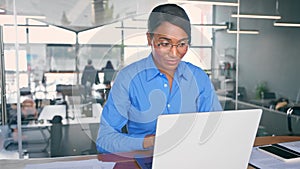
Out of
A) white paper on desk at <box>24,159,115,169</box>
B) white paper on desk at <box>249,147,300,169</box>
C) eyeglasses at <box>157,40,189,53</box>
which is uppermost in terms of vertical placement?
eyeglasses at <box>157,40,189,53</box>

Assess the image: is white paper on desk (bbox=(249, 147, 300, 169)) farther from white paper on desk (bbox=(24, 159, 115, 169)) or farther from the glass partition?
the glass partition

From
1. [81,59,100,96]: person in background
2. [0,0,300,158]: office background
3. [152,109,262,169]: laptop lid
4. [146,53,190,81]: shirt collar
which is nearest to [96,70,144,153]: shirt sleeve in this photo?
[146,53,190,81]: shirt collar

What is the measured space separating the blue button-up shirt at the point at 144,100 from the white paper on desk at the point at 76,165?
0.15 metres

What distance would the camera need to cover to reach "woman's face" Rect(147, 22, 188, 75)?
1.47 meters

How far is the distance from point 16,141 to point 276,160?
11.0 feet

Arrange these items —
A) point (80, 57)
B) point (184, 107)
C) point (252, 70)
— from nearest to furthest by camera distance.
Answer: point (184, 107)
point (80, 57)
point (252, 70)

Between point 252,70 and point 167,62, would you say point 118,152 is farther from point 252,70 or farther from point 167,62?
point 252,70

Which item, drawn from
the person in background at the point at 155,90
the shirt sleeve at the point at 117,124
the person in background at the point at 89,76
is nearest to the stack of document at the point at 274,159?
the person in background at the point at 155,90

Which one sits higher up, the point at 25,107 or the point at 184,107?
the point at 184,107

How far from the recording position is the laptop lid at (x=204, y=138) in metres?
0.91

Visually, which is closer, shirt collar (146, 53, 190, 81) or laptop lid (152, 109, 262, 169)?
laptop lid (152, 109, 262, 169)

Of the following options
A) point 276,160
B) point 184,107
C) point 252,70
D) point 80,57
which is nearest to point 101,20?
point 80,57

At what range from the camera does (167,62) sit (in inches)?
61.2

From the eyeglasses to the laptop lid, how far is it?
23.1 inches
